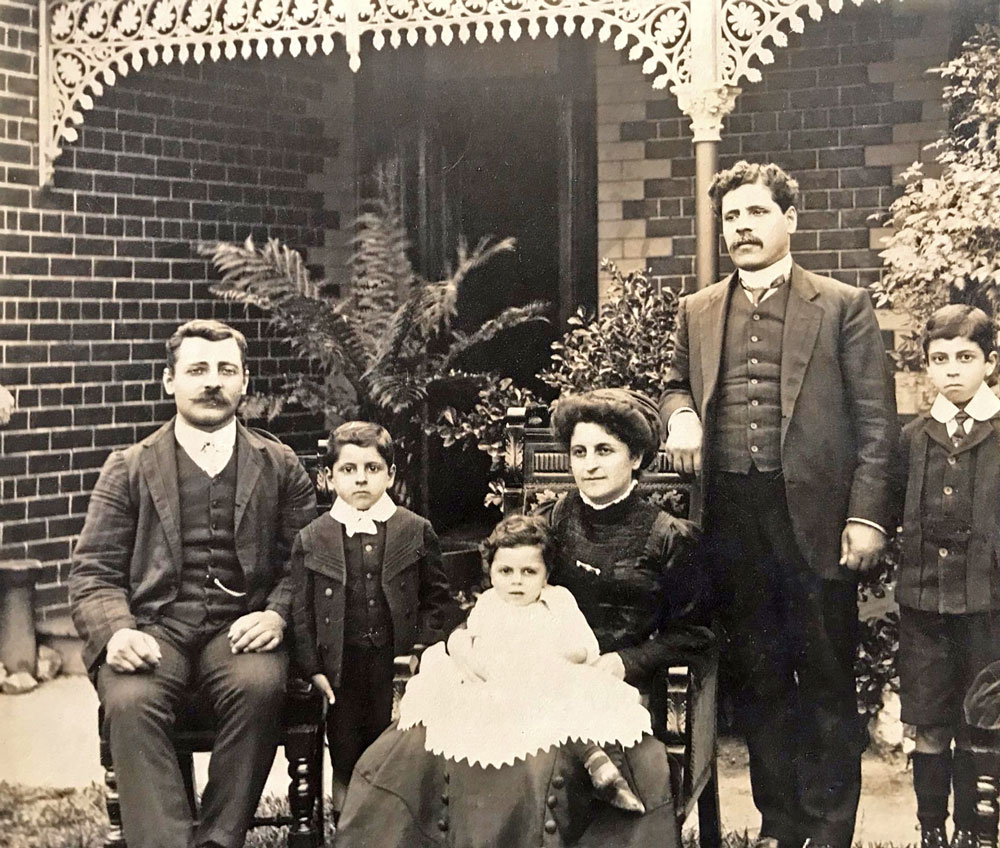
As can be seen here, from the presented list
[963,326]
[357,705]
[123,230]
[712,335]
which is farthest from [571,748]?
[123,230]

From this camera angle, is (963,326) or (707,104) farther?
(707,104)

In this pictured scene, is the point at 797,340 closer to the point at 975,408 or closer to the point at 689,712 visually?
the point at 975,408

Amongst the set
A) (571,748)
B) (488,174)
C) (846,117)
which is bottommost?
(571,748)

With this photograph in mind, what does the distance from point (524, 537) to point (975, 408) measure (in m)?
1.34

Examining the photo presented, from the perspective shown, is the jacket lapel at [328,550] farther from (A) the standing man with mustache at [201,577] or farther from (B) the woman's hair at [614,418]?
(B) the woman's hair at [614,418]

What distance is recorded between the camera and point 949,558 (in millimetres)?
3488

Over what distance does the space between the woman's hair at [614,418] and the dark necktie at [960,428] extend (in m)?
0.86

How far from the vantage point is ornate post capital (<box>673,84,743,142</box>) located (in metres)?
3.85

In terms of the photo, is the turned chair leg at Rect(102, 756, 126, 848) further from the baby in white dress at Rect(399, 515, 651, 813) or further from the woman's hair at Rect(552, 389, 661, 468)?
the woman's hair at Rect(552, 389, 661, 468)

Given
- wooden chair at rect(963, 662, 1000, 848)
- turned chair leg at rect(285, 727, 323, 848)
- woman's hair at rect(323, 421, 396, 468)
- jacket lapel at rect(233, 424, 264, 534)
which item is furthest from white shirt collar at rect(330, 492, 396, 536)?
wooden chair at rect(963, 662, 1000, 848)

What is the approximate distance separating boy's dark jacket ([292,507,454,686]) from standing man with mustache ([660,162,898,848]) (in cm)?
85

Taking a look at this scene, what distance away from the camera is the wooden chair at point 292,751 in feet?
11.9

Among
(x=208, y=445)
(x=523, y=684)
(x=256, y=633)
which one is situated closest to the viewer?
(x=523, y=684)

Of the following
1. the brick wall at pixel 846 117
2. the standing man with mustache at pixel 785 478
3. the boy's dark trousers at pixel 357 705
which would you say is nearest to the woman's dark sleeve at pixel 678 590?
the standing man with mustache at pixel 785 478
